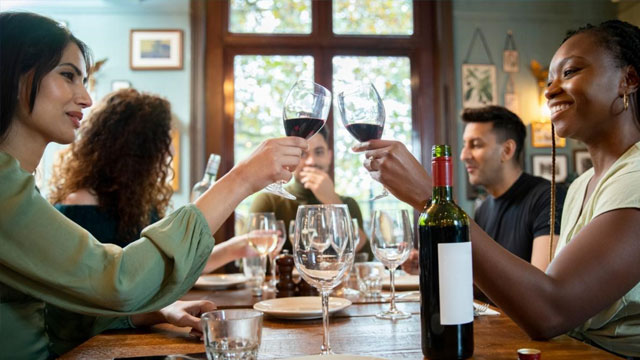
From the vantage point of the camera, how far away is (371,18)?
4078mm

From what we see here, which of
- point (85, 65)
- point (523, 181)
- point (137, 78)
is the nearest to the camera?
point (85, 65)

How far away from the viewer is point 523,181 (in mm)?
2486

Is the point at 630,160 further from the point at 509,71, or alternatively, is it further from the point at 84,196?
the point at 509,71

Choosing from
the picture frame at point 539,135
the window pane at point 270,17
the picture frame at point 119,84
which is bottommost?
the picture frame at point 539,135

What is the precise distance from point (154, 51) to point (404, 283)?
2.87 metres

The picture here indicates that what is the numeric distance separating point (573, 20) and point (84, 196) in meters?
3.85

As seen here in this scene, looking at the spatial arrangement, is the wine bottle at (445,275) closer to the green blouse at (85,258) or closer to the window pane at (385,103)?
the green blouse at (85,258)

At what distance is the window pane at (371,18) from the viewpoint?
13.3 ft

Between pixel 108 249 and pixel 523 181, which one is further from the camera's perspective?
pixel 523 181

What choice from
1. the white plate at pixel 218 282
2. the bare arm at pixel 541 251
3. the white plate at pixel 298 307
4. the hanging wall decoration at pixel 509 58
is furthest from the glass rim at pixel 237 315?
the hanging wall decoration at pixel 509 58

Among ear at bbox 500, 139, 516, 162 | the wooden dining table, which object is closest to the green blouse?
the wooden dining table

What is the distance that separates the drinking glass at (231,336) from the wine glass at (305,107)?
1.45 feet

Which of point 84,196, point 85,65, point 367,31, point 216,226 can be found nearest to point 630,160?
point 216,226

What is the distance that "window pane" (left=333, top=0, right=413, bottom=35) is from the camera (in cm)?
406
